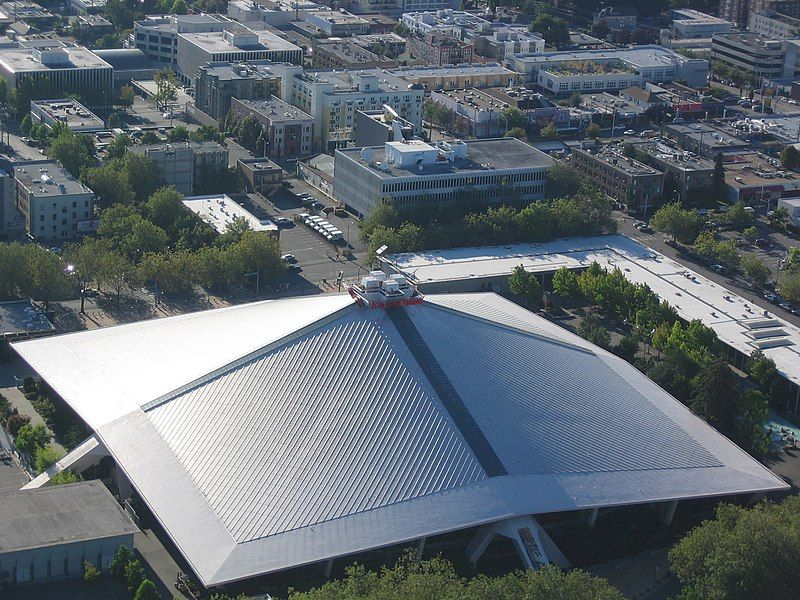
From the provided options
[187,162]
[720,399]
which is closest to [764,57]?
[187,162]

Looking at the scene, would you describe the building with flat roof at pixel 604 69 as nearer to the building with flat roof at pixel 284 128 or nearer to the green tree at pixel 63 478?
the building with flat roof at pixel 284 128

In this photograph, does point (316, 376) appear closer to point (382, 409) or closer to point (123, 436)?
point (382, 409)

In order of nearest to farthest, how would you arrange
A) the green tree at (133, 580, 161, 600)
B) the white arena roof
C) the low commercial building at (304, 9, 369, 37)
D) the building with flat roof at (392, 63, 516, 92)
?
1. the green tree at (133, 580, 161, 600)
2. the white arena roof
3. the building with flat roof at (392, 63, 516, 92)
4. the low commercial building at (304, 9, 369, 37)

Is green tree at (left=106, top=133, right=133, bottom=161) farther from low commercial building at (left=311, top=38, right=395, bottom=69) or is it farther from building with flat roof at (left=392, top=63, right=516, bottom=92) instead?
low commercial building at (left=311, top=38, right=395, bottom=69)

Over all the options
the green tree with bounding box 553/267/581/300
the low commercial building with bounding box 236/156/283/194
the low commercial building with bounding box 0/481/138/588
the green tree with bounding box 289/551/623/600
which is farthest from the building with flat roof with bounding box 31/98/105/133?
the green tree with bounding box 289/551/623/600

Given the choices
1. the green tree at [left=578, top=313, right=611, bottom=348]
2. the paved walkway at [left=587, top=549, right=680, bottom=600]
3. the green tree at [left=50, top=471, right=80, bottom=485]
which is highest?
the green tree at [left=578, top=313, right=611, bottom=348]

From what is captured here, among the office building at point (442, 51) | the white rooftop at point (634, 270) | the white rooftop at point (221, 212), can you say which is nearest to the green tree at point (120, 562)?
the white rooftop at point (634, 270)
